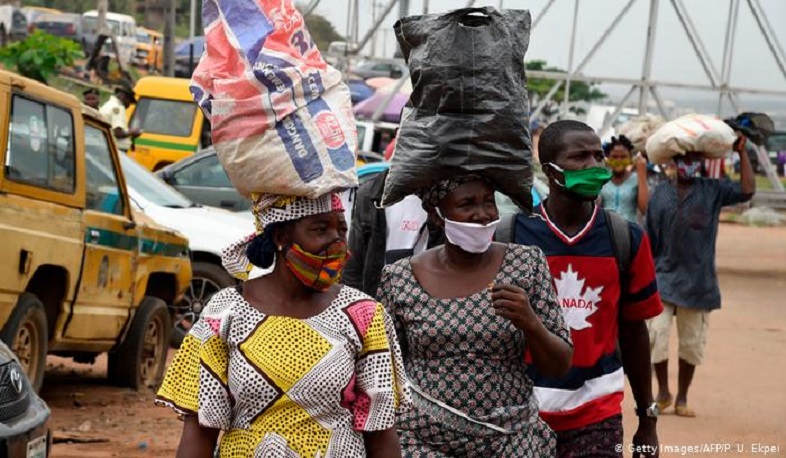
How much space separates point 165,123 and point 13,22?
18336 mm

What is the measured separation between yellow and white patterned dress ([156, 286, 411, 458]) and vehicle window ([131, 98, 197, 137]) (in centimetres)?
1849

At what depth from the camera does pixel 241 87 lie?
3.90 meters

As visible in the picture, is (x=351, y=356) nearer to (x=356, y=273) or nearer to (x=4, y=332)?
(x=356, y=273)

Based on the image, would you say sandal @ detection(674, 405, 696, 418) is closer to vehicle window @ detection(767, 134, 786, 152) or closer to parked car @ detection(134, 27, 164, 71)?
vehicle window @ detection(767, 134, 786, 152)

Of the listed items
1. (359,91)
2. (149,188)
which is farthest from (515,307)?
(359,91)

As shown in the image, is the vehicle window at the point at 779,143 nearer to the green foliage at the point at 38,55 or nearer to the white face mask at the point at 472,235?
the green foliage at the point at 38,55

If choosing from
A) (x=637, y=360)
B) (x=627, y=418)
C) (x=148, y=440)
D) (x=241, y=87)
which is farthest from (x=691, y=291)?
(x=241, y=87)

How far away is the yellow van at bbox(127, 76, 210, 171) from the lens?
859 inches

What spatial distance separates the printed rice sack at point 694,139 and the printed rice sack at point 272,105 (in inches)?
239

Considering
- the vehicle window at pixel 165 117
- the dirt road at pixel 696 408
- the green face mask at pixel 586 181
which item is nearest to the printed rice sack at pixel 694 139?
the dirt road at pixel 696 408

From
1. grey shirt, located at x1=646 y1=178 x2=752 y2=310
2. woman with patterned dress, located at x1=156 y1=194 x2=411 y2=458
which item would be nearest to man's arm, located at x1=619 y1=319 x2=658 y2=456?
woman with patterned dress, located at x1=156 y1=194 x2=411 y2=458

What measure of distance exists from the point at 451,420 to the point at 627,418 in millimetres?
6398

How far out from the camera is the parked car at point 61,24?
4331cm

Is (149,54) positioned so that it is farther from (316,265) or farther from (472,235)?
(316,265)
